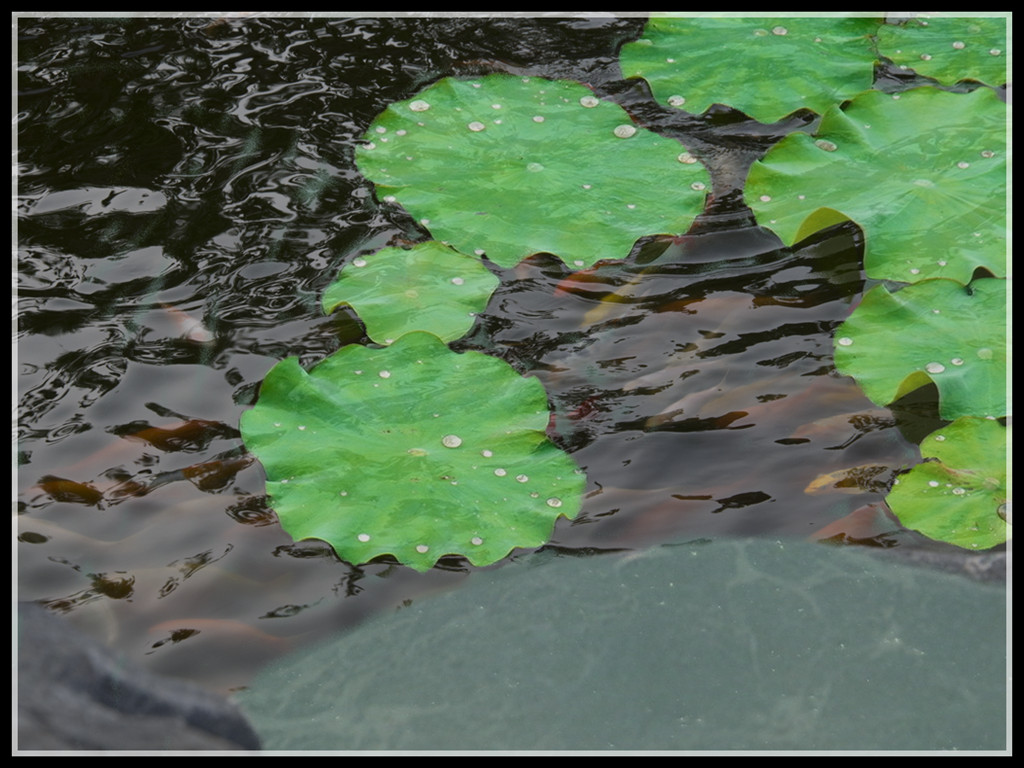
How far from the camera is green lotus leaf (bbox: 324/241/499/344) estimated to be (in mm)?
1955

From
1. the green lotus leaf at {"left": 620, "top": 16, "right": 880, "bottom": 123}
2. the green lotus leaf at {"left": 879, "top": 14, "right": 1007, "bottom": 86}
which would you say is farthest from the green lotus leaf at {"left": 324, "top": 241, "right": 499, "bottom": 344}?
the green lotus leaf at {"left": 879, "top": 14, "right": 1007, "bottom": 86}

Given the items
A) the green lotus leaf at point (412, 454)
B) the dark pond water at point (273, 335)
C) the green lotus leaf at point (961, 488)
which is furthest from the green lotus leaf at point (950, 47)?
the green lotus leaf at point (412, 454)

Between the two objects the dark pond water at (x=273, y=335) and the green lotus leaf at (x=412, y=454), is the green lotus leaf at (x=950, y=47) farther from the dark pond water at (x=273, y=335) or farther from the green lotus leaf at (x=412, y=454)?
the green lotus leaf at (x=412, y=454)

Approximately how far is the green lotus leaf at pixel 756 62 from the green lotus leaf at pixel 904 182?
156 millimetres

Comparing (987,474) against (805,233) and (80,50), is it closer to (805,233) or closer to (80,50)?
(805,233)

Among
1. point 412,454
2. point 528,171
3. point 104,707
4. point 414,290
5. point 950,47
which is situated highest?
point 950,47

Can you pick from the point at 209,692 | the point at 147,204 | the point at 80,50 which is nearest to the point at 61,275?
the point at 147,204

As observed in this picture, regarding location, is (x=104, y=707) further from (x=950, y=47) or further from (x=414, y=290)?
(x=950, y=47)

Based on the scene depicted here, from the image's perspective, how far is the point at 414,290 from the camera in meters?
2.01

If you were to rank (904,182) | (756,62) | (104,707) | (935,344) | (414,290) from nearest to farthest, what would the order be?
1. (104,707)
2. (935,344)
3. (414,290)
4. (904,182)
5. (756,62)

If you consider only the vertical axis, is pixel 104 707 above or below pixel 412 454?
below

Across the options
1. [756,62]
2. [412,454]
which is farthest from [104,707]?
[756,62]

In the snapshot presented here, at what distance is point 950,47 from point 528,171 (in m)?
1.19

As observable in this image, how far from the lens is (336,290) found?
202 centimetres
